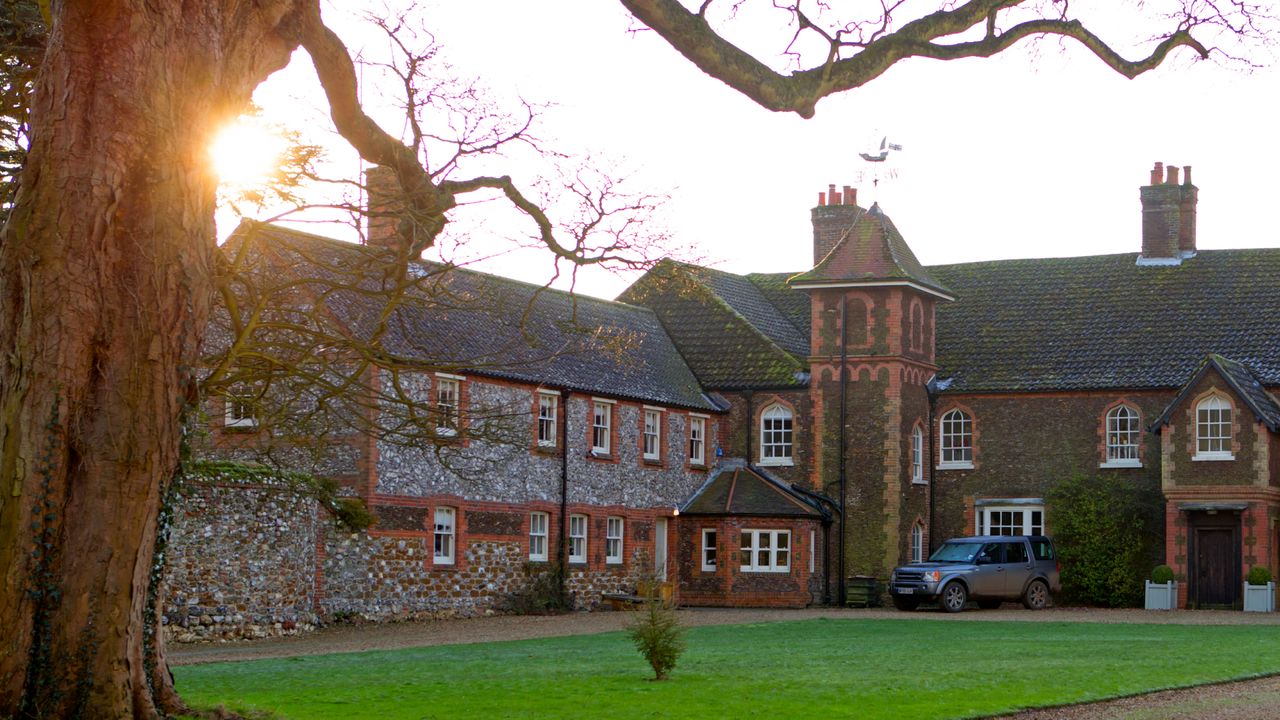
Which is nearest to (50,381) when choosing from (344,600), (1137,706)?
(1137,706)

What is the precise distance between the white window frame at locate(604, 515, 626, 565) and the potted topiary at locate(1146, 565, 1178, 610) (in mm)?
12639

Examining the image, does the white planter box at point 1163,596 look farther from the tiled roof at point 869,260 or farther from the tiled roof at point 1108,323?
the tiled roof at point 869,260

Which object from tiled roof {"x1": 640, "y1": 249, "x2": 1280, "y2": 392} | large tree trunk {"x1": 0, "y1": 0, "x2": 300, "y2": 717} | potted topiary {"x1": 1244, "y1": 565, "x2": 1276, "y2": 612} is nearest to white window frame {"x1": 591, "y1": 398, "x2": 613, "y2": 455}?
tiled roof {"x1": 640, "y1": 249, "x2": 1280, "y2": 392}

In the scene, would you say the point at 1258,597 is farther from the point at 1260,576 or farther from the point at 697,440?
the point at 697,440

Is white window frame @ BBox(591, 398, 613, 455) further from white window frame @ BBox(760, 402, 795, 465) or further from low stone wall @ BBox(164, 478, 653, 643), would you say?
white window frame @ BBox(760, 402, 795, 465)

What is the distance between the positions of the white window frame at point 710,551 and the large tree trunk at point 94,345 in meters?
30.0

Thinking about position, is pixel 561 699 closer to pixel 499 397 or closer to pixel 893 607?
pixel 499 397

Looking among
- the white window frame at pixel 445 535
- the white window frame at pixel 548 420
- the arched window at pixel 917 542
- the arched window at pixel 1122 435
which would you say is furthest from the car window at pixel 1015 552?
the white window frame at pixel 445 535

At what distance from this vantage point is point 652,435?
40656 mm

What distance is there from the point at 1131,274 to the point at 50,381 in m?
38.5

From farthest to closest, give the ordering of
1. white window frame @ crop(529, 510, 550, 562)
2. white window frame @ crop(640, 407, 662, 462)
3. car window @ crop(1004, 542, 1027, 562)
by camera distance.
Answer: white window frame @ crop(640, 407, 662, 462), car window @ crop(1004, 542, 1027, 562), white window frame @ crop(529, 510, 550, 562)

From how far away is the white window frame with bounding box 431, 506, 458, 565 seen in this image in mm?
33656

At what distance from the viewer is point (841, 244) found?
1672 inches

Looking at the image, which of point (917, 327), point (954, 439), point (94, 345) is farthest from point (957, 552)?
point (94, 345)
